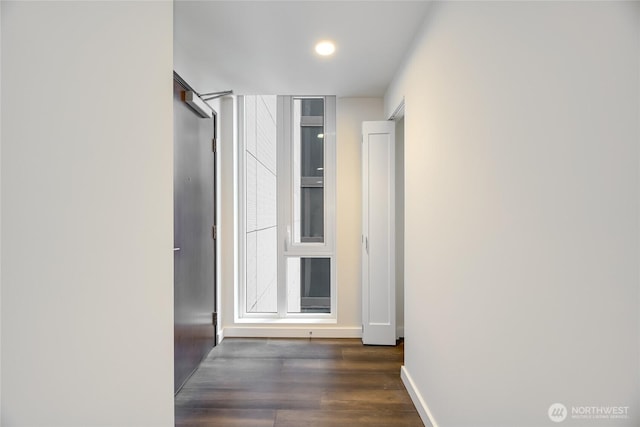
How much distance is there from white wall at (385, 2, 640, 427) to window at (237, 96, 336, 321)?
1918 mm

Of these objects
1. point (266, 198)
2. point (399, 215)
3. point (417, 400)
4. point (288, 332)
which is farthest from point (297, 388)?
point (266, 198)

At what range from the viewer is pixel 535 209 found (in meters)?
0.95

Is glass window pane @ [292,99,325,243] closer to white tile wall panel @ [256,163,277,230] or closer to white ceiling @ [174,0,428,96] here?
white tile wall panel @ [256,163,277,230]

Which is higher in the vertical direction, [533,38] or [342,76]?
[342,76]

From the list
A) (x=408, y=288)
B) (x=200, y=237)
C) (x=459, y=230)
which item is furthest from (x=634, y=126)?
(x=200, y=237)

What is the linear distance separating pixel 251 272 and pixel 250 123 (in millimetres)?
1581

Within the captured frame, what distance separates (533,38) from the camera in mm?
952

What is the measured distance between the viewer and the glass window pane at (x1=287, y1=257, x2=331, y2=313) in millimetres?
3646

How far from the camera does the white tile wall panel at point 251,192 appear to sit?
142 inches

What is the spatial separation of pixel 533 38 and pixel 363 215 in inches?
91.5
